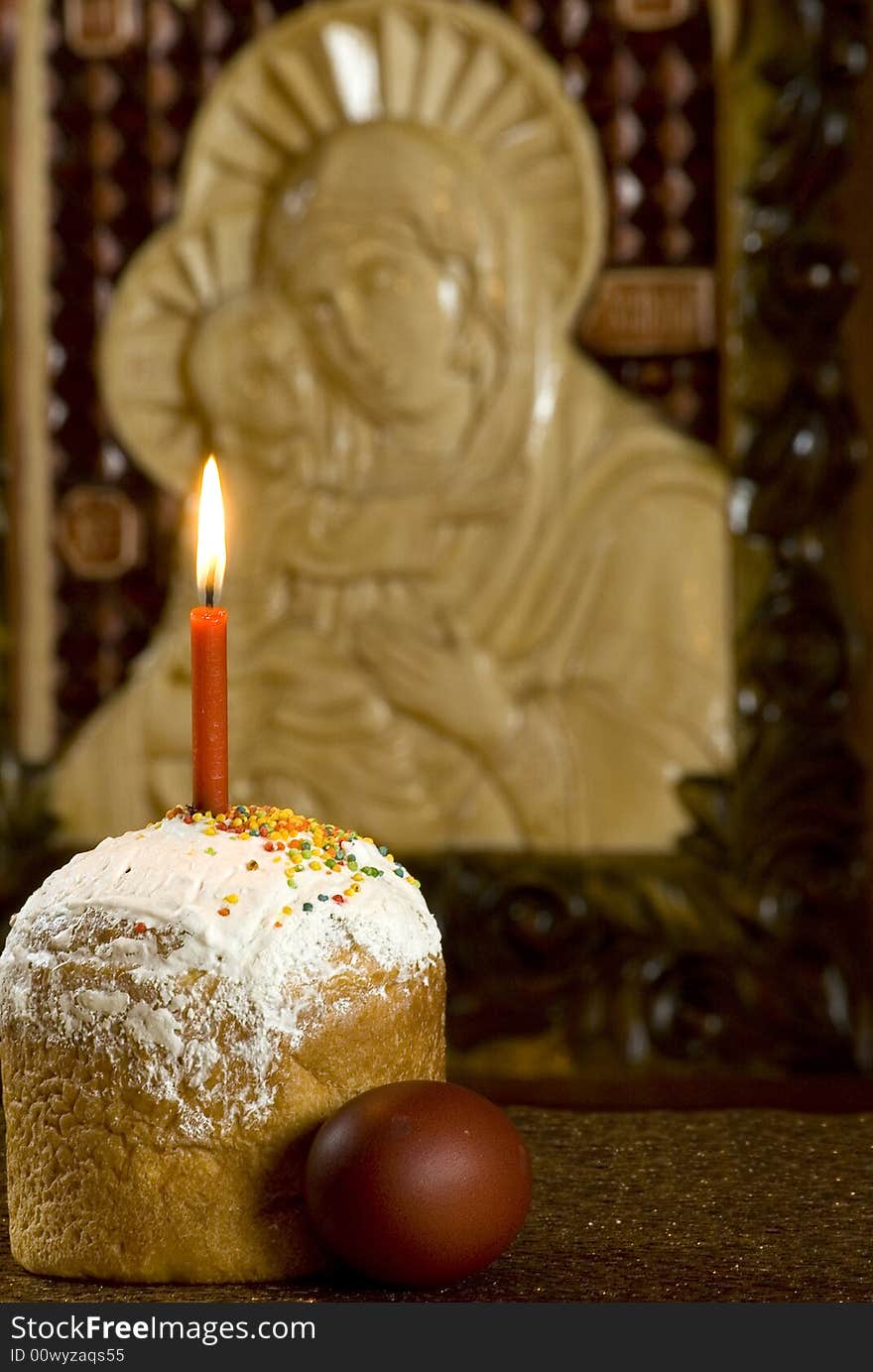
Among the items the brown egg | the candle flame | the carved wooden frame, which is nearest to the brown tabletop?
the brown egg

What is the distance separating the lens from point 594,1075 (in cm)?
196

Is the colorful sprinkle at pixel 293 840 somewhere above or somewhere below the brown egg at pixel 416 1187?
above

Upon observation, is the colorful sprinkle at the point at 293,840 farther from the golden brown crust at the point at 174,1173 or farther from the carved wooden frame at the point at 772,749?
the carved wooden frame at the point at 772,749

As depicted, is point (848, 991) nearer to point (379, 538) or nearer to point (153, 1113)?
point (379, 538)

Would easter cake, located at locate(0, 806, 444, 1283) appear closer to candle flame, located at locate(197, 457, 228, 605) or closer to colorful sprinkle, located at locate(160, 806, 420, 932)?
colorful sprinkle, located at locate(160, 806, 420, 932)

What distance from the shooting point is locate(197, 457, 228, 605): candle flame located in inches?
30.5

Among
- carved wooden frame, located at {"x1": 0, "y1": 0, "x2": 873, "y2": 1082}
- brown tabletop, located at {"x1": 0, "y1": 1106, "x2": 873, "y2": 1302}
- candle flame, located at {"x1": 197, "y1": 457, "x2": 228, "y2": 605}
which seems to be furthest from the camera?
carved wooden frame, located at {"x1": 0, "y1": 0, "x2": 873, "y2": 1082}

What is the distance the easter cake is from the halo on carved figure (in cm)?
136

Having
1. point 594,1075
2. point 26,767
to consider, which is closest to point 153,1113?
point 594,1075

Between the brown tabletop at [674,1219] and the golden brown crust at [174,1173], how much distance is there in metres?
0.02

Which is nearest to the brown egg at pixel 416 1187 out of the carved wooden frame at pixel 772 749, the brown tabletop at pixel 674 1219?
the brown tabletop at pixel 674 1219

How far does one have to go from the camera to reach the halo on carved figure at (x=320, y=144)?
77.9 inches

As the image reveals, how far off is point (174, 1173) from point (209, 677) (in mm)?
A: 202

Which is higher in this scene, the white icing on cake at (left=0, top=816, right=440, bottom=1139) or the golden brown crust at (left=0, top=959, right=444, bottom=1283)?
the white icing on cake at (left=0, top=816, right=440, bottom=1139)
